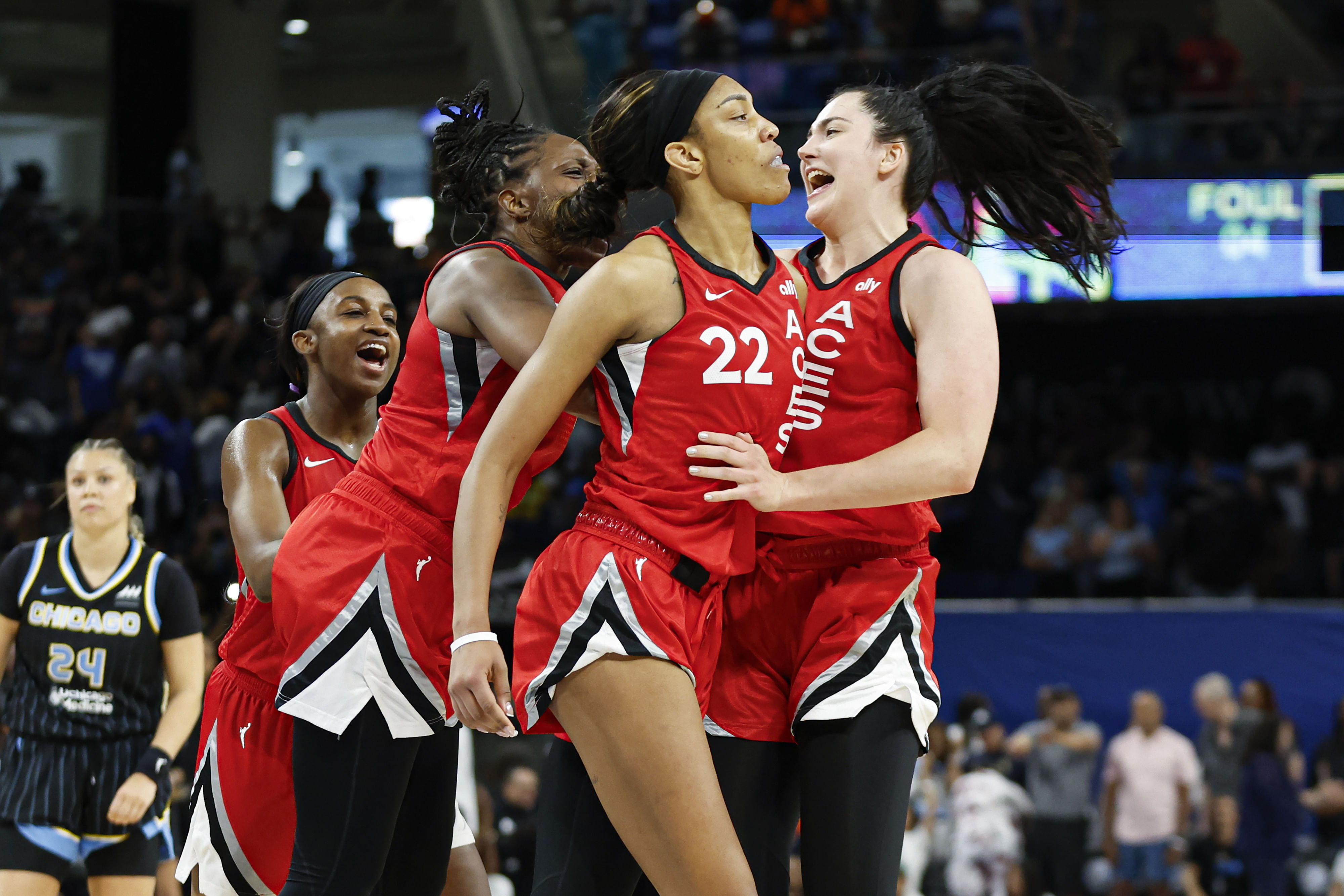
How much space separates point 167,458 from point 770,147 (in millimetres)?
9873

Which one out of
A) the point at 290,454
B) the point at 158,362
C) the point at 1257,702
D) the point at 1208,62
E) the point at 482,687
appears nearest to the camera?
the point at 482,687

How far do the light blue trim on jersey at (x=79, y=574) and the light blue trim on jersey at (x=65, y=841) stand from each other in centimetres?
67

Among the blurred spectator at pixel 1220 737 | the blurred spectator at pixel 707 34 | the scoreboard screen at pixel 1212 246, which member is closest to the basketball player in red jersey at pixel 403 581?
the blurred spectator at pixel 1220 737

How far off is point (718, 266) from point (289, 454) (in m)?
1.42

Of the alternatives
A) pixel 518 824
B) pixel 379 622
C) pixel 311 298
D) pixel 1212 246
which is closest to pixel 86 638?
pixel 311 298

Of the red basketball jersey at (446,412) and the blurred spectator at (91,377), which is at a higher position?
the blurred spectator at (91,377)

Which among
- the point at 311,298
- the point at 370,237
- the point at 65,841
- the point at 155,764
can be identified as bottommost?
the point at 65,841

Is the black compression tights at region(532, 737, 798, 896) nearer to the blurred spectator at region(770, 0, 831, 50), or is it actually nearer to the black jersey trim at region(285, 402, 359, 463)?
the black jersey trim at region(285, 402, 359, 463)

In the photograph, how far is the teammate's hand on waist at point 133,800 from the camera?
4.43m

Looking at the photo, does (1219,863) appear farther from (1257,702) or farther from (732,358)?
(732,358)

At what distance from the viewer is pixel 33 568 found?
476 cm

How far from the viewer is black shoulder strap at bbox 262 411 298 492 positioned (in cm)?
359

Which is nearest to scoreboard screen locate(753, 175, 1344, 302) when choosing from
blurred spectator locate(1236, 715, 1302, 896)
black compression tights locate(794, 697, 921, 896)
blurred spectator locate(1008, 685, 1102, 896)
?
blurred spectator locate(1008, 685, 1102, 896)

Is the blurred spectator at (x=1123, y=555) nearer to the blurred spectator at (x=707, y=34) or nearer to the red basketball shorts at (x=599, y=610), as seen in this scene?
the blurred spectator at (x=707, y=34)
